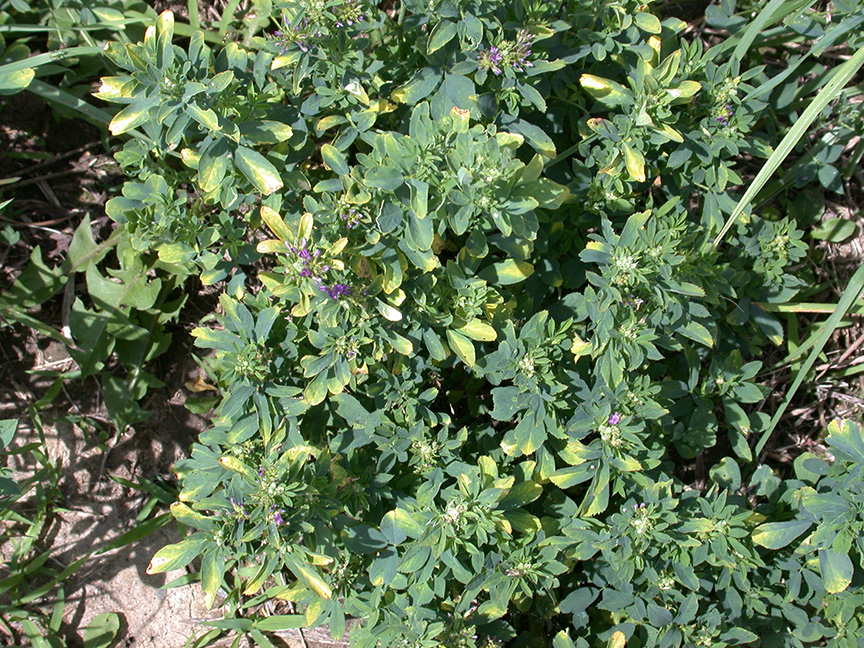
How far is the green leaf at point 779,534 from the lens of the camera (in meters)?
2.88

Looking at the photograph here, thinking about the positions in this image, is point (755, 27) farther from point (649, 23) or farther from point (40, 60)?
point (40, 60)

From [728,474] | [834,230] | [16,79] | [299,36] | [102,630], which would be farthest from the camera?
[834,230]

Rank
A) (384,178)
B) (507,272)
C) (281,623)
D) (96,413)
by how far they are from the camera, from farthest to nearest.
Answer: (96,413)
(281,623)
(507,272)
(384,178)

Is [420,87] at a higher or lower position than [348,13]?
lower

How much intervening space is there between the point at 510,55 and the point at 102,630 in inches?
139

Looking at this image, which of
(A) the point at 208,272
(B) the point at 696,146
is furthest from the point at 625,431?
(A) the point at 208,272

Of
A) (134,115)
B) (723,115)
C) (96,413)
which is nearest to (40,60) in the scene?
(134,115)

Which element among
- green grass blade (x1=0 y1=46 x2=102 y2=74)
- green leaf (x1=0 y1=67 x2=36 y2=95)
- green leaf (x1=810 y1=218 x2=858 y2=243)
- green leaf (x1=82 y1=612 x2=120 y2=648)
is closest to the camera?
green leaf (x1=0 y1=67 x2=36 y2=95)

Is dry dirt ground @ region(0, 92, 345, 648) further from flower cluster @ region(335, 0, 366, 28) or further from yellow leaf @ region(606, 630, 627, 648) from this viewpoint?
flower cluster @ region(335, 0, 366, 28)

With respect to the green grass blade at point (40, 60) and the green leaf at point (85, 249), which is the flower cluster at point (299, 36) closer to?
the green grass blade at point (40, 60)

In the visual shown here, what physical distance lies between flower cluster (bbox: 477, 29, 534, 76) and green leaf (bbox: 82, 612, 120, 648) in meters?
3.39

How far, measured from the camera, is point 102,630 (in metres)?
3.83

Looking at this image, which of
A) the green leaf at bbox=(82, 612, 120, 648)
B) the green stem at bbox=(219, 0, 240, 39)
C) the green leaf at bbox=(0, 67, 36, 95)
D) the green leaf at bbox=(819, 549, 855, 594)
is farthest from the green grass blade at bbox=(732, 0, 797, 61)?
the green leaf at bbox=(82, 612, 120, 648)

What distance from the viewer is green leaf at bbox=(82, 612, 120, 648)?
3.81m
